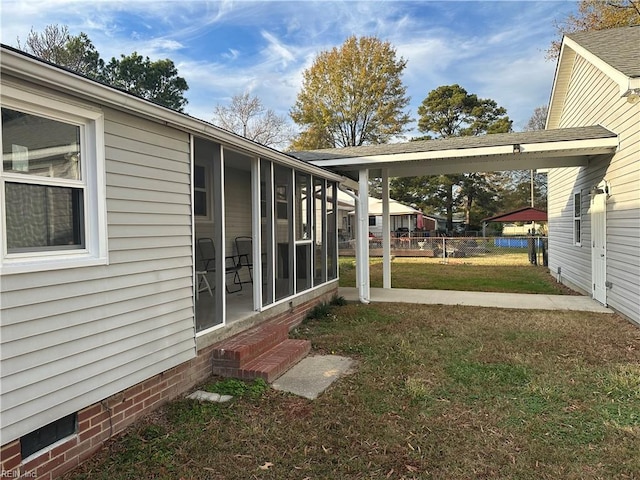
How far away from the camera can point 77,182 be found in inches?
112

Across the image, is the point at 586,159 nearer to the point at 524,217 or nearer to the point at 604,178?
the point at 604,178

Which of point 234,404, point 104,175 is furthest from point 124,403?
point 104,175

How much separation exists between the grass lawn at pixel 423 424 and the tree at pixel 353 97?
24.0 m

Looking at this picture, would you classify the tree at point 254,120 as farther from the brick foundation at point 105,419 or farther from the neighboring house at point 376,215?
the brick foundation at point 105,419

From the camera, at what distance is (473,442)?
306cm

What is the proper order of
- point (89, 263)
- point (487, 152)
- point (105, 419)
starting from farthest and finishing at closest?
point (487, 152)
point (105, 419)
point (89, 263)

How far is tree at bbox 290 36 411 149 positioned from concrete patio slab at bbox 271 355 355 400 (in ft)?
79.0

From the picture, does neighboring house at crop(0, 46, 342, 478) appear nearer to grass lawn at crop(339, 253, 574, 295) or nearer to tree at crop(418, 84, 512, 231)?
grass lawn at crop(339, 253, 574, 295)

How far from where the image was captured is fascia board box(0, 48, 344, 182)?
2.33 metres

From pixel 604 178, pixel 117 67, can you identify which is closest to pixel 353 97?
pixel 117 67

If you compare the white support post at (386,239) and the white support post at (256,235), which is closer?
the white support post at (256,235)

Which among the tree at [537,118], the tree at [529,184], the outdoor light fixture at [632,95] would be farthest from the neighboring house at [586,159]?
the tree at [537,118]

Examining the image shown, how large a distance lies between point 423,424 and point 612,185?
20.5 ft

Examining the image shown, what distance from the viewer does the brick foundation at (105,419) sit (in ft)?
7.93
